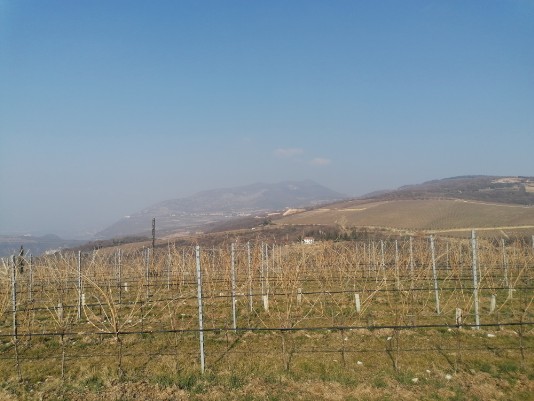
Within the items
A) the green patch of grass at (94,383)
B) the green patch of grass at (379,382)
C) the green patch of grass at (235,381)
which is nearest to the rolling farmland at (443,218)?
the green patch of grass at (379,382)

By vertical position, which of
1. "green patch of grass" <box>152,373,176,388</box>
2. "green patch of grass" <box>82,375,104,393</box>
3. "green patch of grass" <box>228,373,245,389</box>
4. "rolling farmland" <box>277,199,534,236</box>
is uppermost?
"green patch of grass" <box>82,375,104,393</box>

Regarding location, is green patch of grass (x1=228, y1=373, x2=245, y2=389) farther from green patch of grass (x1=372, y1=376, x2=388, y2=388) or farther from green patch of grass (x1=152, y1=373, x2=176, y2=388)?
green patch of grass (x1=372, y1=376, x2=388, y2=388)

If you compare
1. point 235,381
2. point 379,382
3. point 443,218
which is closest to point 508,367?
point 379,382

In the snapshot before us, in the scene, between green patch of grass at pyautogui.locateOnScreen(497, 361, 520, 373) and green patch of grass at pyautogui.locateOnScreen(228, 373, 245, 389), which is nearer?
green patch of grass at pyautogui.locateOnScreen(228, 373, 245, 389)

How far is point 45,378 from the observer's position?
6.63m

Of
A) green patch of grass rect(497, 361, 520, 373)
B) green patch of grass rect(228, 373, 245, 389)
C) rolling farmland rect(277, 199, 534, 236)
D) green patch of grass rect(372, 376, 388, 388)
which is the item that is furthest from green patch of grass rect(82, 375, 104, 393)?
rolling farmland rect(277, 199, 534, 236)

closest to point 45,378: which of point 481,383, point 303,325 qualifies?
point 303,325

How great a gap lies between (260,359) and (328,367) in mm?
1270

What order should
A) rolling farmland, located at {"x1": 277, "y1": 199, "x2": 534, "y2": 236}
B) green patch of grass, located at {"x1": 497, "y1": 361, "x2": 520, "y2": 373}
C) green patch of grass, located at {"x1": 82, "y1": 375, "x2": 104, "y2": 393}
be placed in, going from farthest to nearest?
rolling farmland, located at {"x1": 277, "y1": 199, "x2": 534, "y2": 236} → green patch of grass, located at {"x1": 497, "y1": 361, "x2": 520, "y2": 373} → green patch of grass, located at {"x1": 82, "y1": 375, "x2": 104, "y2": 393}

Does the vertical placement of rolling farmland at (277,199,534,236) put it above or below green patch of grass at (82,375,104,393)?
below

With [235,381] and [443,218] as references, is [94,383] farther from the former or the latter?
[443,218]

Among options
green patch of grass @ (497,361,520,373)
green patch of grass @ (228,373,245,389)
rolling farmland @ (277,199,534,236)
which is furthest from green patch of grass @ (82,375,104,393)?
rolling farmland @ (277,199,534,236)

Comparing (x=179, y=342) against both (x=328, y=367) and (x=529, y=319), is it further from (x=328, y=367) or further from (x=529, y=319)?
(x=529, y=319)

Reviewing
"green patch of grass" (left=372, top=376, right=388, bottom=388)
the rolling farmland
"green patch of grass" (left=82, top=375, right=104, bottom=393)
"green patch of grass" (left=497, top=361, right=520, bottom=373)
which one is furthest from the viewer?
the rolling farmland
